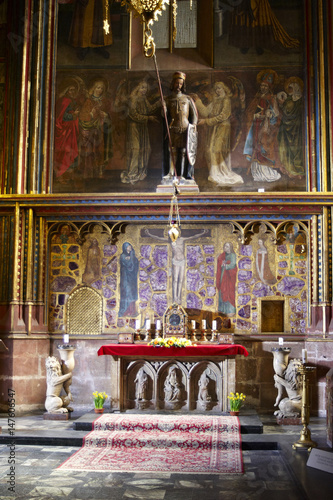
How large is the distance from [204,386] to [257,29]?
859cm

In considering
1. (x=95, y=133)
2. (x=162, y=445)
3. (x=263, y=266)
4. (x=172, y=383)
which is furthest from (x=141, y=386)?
(x=95, y=133)

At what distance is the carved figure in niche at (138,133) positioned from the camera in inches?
583

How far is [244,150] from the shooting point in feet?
48.2

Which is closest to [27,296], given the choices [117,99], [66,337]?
[66,337]

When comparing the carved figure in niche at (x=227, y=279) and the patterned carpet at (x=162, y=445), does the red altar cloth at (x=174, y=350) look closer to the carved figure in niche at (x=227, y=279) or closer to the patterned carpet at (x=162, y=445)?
the patterned carpet at (x=162, y=445)

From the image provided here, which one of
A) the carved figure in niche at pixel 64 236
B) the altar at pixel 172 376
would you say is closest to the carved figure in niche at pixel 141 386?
the altar at pixel 172 376

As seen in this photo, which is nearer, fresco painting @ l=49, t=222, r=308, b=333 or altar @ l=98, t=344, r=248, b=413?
altar @ l=98, t=344, r=248, b=413

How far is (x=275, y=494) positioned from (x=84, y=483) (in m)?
2.59

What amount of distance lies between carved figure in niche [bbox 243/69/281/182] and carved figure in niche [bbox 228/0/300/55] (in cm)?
72

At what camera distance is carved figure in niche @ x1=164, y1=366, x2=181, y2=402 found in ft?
42.1

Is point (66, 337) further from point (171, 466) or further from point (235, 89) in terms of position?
point (235, 89)

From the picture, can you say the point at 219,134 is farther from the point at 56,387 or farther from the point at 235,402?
the point at 56,387

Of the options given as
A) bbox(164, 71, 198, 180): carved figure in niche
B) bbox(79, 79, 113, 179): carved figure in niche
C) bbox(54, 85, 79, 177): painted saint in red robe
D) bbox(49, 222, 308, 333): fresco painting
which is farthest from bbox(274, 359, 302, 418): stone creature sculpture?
bbox(54, 85, 79, 177): painted saint in red robe

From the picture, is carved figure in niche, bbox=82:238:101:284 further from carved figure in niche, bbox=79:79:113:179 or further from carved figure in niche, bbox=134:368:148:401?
carved figure in niche, bbox=134:368:148:401
